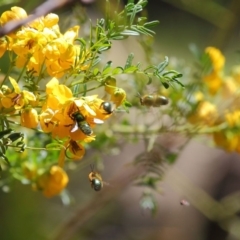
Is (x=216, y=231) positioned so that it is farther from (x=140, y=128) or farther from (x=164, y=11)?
(x=140, y=128)

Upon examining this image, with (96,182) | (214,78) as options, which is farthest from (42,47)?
(214,78)

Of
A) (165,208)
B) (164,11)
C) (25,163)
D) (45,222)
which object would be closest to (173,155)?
(25,163)

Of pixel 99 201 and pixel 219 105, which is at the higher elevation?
pixel 219 105

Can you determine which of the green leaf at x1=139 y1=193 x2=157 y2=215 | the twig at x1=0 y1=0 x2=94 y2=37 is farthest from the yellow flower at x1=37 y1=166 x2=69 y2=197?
the twig at x1=0 y1=0 x2=94 y2=37

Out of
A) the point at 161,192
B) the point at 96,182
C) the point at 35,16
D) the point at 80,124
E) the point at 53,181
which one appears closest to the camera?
the point at 35,16

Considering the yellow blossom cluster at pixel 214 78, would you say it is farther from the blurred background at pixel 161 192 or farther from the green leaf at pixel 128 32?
the green leaf at pixel 128 32

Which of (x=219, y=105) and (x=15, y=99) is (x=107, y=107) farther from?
(x=219, y=105)
